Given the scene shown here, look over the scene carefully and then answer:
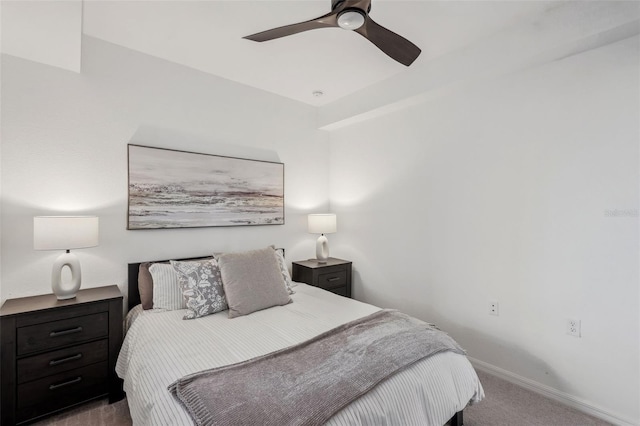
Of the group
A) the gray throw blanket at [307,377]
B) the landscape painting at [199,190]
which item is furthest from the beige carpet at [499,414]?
the landscape painting at [199,190]

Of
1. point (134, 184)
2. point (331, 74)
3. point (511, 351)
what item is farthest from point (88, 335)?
point (511, 351)

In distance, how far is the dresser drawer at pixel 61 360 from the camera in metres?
1.84

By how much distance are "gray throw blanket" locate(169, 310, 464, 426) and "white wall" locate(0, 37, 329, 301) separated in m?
1.66

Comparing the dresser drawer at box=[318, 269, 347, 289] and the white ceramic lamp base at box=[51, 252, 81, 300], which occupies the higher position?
the white ceramic lamp base at box=[51, 252, 81, 300]

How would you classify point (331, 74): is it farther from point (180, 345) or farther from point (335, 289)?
point (180, 345)

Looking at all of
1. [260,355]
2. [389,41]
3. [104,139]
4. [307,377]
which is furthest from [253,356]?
[104,139]

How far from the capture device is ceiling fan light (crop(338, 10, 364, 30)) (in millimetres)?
1526

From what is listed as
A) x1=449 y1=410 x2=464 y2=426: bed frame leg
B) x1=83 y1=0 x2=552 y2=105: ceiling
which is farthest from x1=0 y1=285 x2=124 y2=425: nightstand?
x1=449 y1=410 x2=464 y2=426: bed frame leg

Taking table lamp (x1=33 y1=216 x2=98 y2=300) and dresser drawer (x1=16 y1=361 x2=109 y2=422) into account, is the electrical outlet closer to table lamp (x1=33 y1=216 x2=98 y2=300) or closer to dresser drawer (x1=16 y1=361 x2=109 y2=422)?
dresser drawer (x1=16 y1=361 x2=109 y2=422)

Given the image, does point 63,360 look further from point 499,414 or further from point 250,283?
point 499,414

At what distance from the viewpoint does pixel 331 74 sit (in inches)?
115

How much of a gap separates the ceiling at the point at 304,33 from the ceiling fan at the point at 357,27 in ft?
1.00

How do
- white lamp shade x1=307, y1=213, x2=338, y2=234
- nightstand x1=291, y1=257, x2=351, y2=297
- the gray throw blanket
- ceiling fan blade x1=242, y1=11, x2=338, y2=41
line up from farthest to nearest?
white lamp shade x1=307, y1=213, x2=338, y2=234, nightstand x1=291, y1=257, x2=351, y2=297, ceiling fan blade x1=242, y1=11, x2=338, y2=41, the gray throw blanket

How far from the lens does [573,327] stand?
6.80ft
